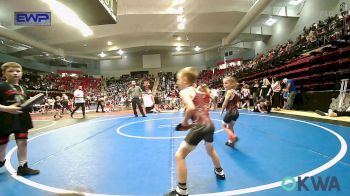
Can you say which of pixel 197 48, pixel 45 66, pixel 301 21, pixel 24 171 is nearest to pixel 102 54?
pixel 45 66

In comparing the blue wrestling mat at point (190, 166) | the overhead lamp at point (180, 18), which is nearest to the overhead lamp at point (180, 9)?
the overhead lamp at point (180, 18)

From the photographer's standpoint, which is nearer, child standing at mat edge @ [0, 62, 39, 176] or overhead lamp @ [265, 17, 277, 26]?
child standing at mat edge @ [0, 62, 39, 176]

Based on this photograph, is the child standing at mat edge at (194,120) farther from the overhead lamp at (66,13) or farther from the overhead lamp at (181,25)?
the overhead lamp at (181,25)

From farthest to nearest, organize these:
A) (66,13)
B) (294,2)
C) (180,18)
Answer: (294,2), (180,18), (66,13)

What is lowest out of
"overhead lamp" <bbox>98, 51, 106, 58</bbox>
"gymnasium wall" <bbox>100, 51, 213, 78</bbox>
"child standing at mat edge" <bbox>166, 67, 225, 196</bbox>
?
"child standing at mat edge" <bbox>166, 67, 225, 196</bbox>

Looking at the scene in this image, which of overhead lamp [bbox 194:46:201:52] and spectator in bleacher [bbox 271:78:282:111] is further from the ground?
overhead lamp [bbox 194:46:201:52]

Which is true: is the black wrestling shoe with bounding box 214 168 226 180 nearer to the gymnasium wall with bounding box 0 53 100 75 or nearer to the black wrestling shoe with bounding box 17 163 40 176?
the black wrestling shoe with bounding box 17 163 40 176

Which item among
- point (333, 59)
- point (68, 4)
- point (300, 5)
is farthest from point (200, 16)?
point (68, 4)

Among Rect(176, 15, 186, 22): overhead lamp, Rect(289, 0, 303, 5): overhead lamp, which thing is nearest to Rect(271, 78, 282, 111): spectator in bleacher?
Rect(176, 15, 186, 22): overhead lamp

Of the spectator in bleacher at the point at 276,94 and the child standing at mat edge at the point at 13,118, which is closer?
the child standing at mat edge at the point at 13,118

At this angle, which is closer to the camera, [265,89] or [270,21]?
[265,89]

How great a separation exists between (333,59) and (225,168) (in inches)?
422

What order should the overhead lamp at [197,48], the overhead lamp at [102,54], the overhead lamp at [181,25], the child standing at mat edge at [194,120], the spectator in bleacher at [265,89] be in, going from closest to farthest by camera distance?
the child standing at mat edge at [194,120]
the spectator in bleacher at [265,89]
the overhead lamp at [181,25]
the overhead lamp at [102,54]
the overhead lamp at [197,48]

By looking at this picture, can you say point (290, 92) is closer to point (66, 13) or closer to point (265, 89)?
point (265, 89)
